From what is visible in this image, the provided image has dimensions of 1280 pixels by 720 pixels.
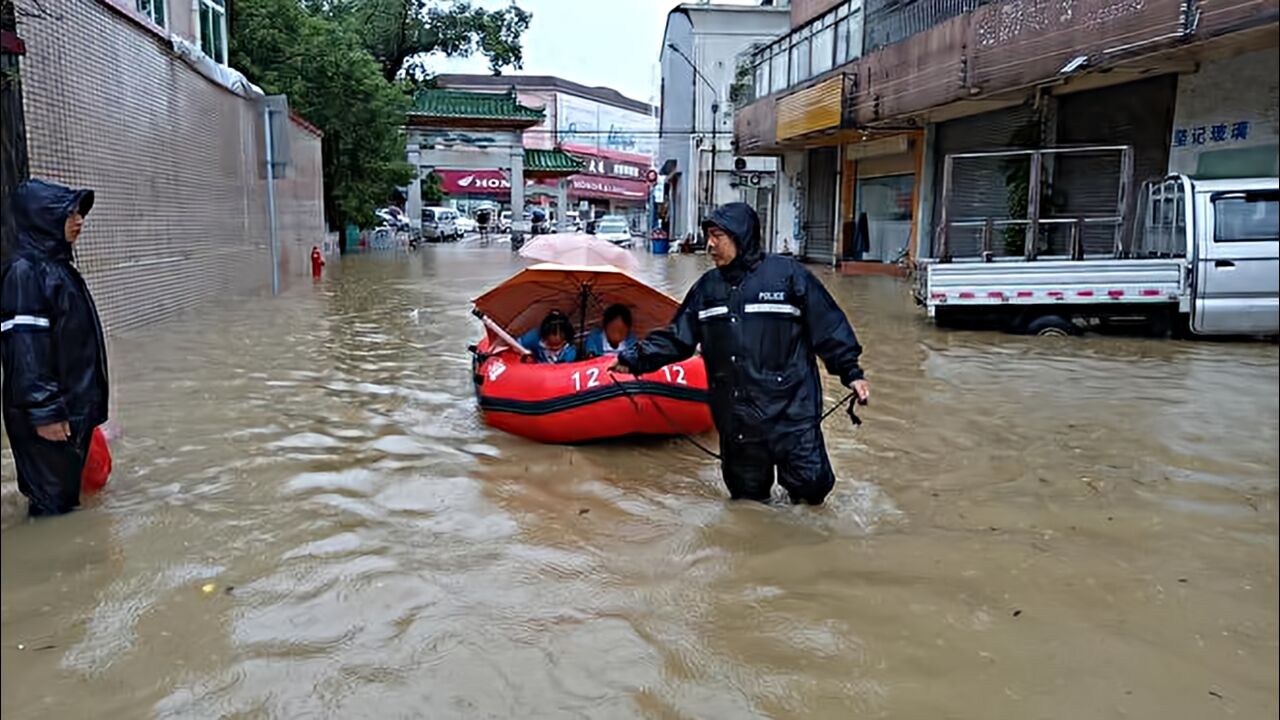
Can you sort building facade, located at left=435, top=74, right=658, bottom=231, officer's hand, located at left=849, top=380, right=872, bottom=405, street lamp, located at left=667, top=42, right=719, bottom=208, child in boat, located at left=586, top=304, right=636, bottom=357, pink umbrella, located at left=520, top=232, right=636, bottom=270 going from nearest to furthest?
officer's hand, located at left=849, top=380, right=872, bottom=405 < pink umbrella, located at left=520, top=232, right=636, bottom=270 < child in boat, located at left=586, top=304, right=636, bottom=357 < street lamp, located at left=667, top=42, right=719, bottom=208 < building facade, located at left=435, top=74, right=658, bottom=231

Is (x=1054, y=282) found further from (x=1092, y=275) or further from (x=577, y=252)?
(x=577, y=252)

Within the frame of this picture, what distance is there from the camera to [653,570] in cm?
441

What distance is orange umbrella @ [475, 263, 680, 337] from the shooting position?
693 cm

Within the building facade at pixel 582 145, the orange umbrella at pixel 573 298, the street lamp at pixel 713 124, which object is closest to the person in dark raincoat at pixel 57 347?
the orange umbrella at pixel 573 298

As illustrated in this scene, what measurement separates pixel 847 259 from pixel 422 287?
37.6ft

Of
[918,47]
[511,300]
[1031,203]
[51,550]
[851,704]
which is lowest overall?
[851,704]

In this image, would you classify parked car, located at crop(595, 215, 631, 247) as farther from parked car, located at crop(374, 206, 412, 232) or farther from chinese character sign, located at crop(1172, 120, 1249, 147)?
chinese character sign, located at crop(1172, 120, 1249, 147)

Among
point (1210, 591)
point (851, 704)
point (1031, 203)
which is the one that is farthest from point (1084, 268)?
point (851, 704)

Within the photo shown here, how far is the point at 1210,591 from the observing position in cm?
393

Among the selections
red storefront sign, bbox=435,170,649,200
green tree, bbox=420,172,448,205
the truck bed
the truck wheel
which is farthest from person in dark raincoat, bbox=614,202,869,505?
red storefront sign, bbox=435,170,649,200

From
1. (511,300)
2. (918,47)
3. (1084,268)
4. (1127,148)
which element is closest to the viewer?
(511,300)

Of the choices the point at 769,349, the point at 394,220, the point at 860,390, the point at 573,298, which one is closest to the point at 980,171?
the point at 573,298

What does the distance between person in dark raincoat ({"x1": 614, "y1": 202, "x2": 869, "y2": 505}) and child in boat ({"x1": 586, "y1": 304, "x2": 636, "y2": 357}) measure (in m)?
2.33

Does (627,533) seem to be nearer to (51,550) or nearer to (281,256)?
(51,550)
